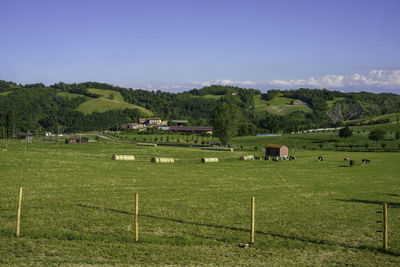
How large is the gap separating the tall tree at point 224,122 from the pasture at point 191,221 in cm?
8570

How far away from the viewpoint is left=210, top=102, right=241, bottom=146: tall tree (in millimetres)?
127812

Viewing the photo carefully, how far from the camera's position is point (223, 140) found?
431 feet

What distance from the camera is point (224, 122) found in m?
128

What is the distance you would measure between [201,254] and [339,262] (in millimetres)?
5793

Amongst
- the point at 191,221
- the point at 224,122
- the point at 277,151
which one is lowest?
the point at 191,221

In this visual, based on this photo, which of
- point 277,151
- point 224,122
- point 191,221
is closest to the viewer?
point 191,221

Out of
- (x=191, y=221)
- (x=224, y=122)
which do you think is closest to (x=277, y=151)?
(x=224, y=122)

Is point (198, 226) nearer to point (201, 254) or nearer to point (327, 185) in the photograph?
point (201, 254)

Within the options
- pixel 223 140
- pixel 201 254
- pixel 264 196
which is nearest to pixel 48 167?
pixel 264 196

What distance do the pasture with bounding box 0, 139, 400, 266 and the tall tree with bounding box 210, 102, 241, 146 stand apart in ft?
281

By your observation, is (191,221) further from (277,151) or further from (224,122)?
(224,122)

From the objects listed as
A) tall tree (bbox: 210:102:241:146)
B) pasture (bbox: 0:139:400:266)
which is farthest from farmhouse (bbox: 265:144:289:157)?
tall tree (bbox: 210:102:241:146)

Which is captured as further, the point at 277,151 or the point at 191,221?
the point at 277,151

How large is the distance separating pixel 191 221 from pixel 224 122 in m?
106
